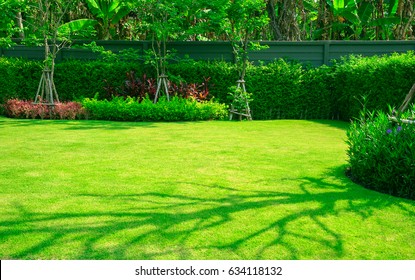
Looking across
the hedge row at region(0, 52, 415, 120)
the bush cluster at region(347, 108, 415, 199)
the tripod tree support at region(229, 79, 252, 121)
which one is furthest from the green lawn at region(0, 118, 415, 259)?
the hedge row at region(0, 52, 415, 120)

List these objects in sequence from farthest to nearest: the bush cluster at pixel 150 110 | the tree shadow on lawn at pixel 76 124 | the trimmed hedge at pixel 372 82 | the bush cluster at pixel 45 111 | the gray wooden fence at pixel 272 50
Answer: the gray wooden fence at pixel 272 50 < the bush cluster at pixel 45 111 < the bush cluster at pixel 150 110 < the tree shadow on lawn at pixel 76 124 < the trimmed hedge at pixel 372 82

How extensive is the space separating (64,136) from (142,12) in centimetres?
586

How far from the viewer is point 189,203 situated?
5.78 metres

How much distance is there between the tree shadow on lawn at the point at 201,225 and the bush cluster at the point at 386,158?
0.82ft

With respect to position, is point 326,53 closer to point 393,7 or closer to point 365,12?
point 365,12

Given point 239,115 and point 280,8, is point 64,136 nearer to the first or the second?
point 239,115

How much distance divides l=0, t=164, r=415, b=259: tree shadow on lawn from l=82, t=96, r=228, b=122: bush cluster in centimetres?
723

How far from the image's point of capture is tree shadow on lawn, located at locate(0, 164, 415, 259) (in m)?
4.43

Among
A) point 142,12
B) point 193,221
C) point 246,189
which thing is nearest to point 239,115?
point 142,12

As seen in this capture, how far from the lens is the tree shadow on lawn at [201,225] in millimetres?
4430

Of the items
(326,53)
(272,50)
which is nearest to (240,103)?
(272,50)

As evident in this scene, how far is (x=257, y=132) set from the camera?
11539 millimetres

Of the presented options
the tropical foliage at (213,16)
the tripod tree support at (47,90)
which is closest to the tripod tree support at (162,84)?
the tropical foliage at (213,16)

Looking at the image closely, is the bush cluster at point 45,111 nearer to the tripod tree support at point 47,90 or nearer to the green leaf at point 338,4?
the tripod tree support at point 47,90
